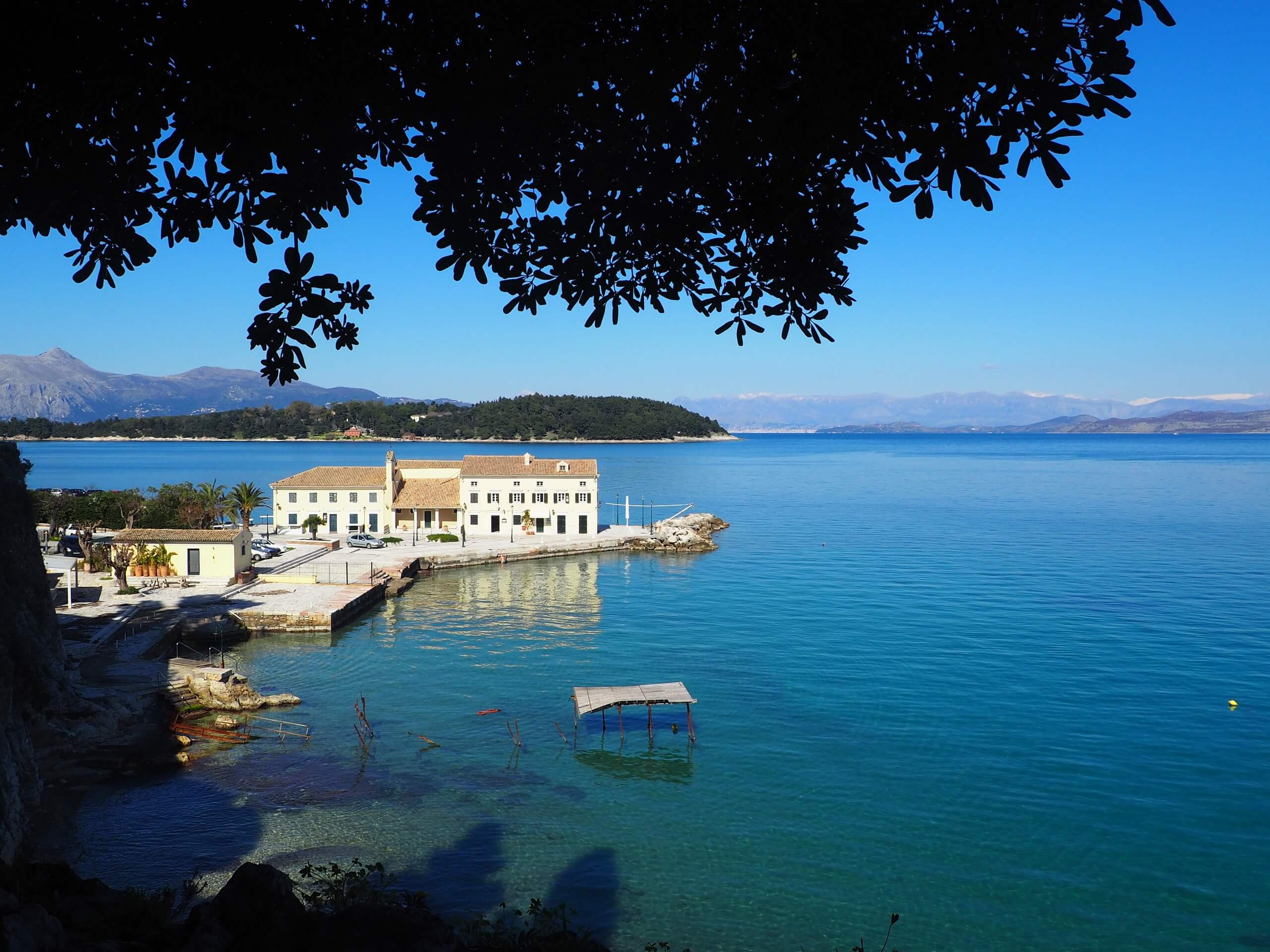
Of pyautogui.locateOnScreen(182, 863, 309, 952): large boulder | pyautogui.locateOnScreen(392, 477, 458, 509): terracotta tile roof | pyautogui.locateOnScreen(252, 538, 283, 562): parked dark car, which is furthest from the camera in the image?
pyautogui.locateOnScreen(392, 477, 458, 509): terracotta tile roof

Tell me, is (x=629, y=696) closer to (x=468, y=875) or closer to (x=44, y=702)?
(x=468, y=875)

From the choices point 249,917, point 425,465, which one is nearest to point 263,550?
point 425,465

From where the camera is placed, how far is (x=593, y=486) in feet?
213

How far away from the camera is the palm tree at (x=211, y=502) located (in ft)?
183

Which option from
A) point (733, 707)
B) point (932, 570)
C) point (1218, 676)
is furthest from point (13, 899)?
point (932, 570)

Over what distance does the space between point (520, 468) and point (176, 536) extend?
2497 centimetres

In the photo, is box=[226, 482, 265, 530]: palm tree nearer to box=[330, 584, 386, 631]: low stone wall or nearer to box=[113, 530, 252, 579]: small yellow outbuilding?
box=[113, 530, 252, 579]: small yellow outbuilding

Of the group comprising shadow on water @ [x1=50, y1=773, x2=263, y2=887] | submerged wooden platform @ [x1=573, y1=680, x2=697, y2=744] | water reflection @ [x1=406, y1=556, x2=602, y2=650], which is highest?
submerged wooden platform @ [x1=573, y1=680, x2=697, y2=744]

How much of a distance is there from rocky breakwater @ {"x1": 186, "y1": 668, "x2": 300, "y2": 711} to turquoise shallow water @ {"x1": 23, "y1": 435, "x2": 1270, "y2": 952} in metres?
1.23

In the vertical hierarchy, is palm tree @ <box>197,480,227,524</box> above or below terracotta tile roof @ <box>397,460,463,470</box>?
below

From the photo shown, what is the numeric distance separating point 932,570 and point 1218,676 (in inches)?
903

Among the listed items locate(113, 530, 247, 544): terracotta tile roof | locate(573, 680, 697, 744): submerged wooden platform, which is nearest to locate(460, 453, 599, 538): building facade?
locate(113, 530, 247, 544): terracotta tile roof

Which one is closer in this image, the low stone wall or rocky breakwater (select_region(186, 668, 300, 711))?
rocky breakwater (select_region(186, 668, 300, 711))

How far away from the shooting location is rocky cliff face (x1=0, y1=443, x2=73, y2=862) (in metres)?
19.4
